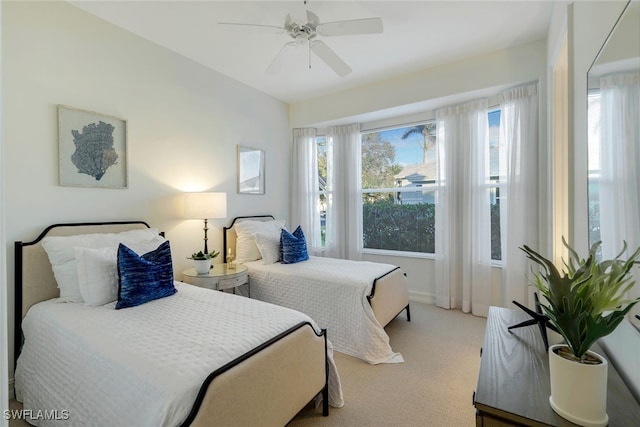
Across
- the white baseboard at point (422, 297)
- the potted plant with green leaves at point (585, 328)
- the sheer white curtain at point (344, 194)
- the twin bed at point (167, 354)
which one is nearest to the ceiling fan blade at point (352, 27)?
the potted plant with green leaves at point (585, 328)

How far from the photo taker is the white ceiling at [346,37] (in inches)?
91.3

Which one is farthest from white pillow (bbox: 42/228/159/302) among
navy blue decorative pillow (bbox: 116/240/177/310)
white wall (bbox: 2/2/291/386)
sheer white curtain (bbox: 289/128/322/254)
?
sheer white curtain (bbox: 289/128/322/254)

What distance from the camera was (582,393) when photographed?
2.80 feet

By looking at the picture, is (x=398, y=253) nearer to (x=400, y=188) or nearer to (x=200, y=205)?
(x=400, y=188)

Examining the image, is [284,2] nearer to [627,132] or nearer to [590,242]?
[627,132]

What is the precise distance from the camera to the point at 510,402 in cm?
96

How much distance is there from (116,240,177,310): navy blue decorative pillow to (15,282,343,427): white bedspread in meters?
0.06

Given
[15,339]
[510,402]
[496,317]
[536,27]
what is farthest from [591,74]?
[15,339]

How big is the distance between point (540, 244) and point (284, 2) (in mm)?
3224

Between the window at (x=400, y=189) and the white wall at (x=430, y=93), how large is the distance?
251mm

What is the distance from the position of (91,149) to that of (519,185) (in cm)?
394

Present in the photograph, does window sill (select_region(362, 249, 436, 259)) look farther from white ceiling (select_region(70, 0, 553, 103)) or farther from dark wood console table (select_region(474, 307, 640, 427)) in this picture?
dark wood console table (select_region(474, 307, 640, 427))

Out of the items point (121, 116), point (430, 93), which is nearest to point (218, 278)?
point (121, 116)

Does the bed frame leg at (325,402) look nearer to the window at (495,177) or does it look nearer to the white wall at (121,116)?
the white wall at (121,116)
